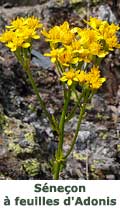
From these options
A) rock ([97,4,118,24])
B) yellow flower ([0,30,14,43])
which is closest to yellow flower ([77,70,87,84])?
yellow flower ([0,30,14,43])

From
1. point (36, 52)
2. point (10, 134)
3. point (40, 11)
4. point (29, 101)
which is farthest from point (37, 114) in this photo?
point (40, 11)

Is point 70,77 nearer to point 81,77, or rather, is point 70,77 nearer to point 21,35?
point 81,77

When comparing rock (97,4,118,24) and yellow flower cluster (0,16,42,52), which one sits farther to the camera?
rock (97,4,118,24)

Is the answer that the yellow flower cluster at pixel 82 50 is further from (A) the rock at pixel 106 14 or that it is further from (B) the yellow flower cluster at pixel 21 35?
(A) the rock at pixel 106 14

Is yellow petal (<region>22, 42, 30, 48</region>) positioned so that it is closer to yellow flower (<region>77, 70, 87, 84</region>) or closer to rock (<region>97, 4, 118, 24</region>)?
yellow flower (<region>77, 70, 87, 84</region>)

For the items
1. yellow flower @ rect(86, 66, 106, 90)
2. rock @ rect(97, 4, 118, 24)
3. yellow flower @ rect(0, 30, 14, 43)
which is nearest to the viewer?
yellow flower @ rect(86, 66, 106, 90)

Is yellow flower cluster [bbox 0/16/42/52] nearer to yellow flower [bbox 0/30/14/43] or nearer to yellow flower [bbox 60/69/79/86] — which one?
yellow flower [bbox 0/30/14/43]

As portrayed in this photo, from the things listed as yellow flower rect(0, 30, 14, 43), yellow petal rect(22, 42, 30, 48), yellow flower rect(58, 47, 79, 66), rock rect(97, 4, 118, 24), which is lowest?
rock rect(97, 4, 118, 24)

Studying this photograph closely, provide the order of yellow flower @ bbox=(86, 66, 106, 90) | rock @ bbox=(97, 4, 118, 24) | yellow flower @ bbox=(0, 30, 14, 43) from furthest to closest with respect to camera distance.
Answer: rock @ bbox=(97, 4, 118, 24) → yellow flower @ bbox=(0, 30, 14, 43) → yellow flower @ bbox=(86, 66, 106, 90)

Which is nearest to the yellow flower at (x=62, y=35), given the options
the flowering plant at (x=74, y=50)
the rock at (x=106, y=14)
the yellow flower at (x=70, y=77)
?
the flowering plant at (x=74, y=50)

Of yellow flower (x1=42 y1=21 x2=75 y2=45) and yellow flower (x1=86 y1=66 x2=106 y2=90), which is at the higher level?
yellow flower (x1=42 y1=21 x2=75 y2=45)

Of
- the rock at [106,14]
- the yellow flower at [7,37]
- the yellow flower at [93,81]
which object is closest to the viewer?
the yellow flower at [93,81]

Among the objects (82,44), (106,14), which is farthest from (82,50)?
(106,14)
